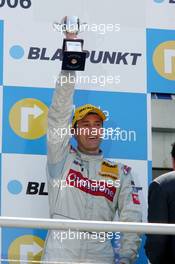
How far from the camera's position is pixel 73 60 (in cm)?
378

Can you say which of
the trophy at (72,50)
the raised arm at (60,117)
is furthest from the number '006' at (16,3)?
the raised arm at (60,117)

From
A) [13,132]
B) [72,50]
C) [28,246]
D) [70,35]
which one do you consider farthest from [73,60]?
[28,246]

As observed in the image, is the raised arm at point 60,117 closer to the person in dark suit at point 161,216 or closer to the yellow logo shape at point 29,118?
the yellow logo shape at point 29,118

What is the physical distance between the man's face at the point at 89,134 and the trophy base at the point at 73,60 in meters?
0.36

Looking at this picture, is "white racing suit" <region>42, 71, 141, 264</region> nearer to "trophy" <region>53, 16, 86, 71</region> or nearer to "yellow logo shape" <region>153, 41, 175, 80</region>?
"trophy" <region>53, 16, 86, 71</region>

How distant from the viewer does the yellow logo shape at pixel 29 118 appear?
418 cm

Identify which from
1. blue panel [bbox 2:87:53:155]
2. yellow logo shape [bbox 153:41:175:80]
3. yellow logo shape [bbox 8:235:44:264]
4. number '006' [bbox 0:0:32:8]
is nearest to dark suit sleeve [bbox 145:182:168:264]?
yellow logo shape [bbox 8:235:44:264]

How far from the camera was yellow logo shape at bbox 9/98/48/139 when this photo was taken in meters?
4.18

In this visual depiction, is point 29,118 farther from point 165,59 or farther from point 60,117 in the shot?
point 165,59

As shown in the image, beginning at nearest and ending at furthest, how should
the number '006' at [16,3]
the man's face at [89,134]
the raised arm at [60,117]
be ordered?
the raised arm at [60,117] → the man's face at [89,134] → the number '006' at [16,3]

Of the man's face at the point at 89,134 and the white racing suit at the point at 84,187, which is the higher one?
the man's face at the point at 89,134

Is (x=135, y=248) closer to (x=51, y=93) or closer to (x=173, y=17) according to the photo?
(x=51, y=93)

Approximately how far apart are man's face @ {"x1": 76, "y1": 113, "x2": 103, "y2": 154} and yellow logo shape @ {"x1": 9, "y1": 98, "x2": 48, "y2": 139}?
195 millimetres

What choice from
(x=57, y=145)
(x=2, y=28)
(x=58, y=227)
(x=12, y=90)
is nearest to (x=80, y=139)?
(x=57, y=145)
